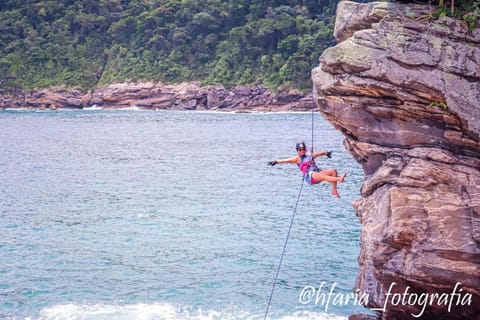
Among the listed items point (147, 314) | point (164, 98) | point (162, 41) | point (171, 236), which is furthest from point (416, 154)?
point (162, 41)

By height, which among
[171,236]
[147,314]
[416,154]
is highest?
[416,154]

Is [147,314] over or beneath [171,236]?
over

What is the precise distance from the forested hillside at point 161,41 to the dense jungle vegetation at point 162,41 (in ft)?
0.47

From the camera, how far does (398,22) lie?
1196 cm

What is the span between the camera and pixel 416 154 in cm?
1163

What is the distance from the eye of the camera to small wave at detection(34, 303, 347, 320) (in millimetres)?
14531

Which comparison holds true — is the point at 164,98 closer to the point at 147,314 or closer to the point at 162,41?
the point at 162,41

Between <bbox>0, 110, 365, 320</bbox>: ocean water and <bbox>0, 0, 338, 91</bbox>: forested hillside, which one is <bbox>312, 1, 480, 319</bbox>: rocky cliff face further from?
<bbox>0, 0, 338, 91</bbox>: forested hillside

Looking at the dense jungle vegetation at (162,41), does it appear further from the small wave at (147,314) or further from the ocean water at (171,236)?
the small wave at (147,314)

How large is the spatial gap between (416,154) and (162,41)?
93820 mm

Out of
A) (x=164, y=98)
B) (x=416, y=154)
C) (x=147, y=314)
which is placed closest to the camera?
(x=416, y=154)

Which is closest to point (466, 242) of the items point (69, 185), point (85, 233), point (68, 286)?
point (68, 286)

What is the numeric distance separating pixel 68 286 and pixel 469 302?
31.5 feet

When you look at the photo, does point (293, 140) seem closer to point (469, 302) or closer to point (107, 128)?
point (107, 128)
